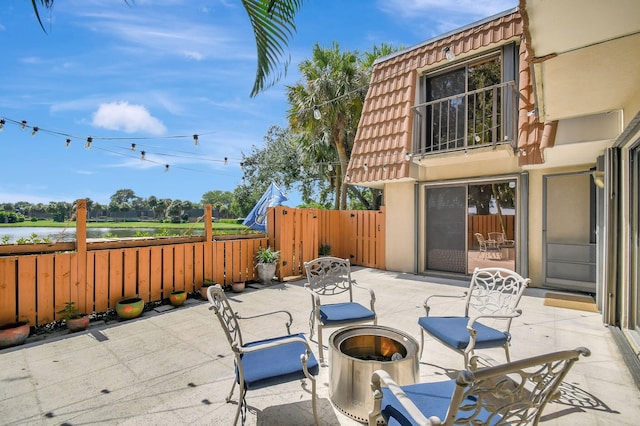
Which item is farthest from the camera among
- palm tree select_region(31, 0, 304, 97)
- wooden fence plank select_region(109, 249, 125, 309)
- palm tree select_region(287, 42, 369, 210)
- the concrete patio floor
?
palm tree select_region(287, 42, 369, 210)

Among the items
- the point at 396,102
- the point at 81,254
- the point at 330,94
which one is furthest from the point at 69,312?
the point at 330,94

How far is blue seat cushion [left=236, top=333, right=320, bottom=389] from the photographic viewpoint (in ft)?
5.98

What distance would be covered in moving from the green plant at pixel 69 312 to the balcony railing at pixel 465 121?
6.58 metres

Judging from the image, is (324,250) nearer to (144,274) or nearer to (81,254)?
(144,274)

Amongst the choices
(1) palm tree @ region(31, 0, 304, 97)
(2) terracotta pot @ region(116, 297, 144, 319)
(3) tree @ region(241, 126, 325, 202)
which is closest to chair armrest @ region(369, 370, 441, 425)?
(1) palm tree @ region(31, 0, 304, 97)

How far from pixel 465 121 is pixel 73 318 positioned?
7.53 meters

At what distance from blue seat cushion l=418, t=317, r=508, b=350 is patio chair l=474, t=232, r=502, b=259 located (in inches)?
336

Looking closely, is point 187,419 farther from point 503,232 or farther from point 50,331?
point 503,232

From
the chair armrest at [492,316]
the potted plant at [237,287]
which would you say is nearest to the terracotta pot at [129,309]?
the potted plant at [237,287]

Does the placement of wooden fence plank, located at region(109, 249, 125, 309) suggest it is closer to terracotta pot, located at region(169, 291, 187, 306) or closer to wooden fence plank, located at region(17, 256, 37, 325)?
terracotta pot, located at region(169, 291, 187, 306)

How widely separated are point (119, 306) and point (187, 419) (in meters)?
2.80

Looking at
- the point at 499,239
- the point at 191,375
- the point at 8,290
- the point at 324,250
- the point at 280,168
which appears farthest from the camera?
the point at 280,168

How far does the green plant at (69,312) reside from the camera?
3.76 m

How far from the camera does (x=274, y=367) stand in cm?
194
